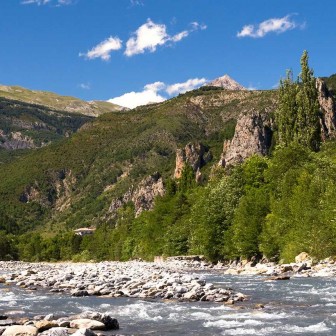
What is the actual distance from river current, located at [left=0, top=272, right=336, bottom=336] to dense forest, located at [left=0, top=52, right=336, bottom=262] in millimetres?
24275

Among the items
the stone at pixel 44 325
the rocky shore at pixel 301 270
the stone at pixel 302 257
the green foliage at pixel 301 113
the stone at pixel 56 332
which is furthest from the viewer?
the green foliage at pixel 301 113

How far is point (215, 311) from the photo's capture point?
25547mm

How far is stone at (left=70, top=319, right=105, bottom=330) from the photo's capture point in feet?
66.1

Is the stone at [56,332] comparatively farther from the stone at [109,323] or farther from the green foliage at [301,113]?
the green foliage at [301,113]

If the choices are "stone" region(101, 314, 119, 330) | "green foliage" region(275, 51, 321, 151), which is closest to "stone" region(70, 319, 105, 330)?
"stone" region(101, 314, 119, 330)

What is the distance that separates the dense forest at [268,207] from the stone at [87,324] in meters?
37.4

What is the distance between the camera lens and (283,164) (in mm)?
87562

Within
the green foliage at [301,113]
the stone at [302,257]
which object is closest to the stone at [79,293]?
the stone at [302,257]

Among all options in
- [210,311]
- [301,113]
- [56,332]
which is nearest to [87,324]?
[56,332]

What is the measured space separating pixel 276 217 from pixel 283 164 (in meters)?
Result: 20.7

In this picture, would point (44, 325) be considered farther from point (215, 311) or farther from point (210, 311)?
point (215, 311)

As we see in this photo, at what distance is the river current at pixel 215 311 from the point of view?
822 inches

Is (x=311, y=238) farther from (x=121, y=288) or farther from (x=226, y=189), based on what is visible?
(x=226, y=189)

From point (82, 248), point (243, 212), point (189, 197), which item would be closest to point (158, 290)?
point (243, 212)
